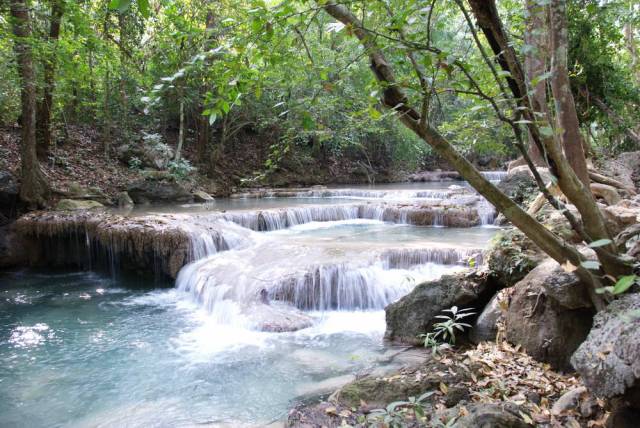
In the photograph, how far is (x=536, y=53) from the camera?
82.7 inches

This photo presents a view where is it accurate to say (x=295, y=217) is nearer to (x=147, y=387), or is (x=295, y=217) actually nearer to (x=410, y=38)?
(x=147, y=387)

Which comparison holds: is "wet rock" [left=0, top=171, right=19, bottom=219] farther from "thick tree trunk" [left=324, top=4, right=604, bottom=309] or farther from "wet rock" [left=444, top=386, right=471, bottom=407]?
"wet rock" [left=444, top=386, right=471, bottom=407]

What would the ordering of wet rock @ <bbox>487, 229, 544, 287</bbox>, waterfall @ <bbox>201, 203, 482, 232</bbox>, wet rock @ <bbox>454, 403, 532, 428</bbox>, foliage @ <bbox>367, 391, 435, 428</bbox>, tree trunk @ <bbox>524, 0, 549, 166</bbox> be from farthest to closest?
waterfall @ <bbox>201, 203, 482, 232</bbox>, wet rock @ <bbox>487, 229, 544, 287</bbox>, foliage @ <bbox>367, 391, 435, 428</bbox>, wet rock @ <bbox>454, 403, 532, 428</bbox>, tree trunk @ <bbox>524, 0, 549, 166</bbox>

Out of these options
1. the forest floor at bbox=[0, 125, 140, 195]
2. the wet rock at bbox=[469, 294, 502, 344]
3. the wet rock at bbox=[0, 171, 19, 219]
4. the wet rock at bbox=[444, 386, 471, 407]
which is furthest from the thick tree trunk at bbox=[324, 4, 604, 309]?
the forest floor at bbox=[0, 125, 140, 195]

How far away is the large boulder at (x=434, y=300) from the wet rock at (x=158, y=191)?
1091 centimetres

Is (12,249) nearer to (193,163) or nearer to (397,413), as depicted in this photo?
(193,163)

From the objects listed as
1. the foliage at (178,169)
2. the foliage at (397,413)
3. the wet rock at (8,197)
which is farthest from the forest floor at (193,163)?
the foliage at (397,413)

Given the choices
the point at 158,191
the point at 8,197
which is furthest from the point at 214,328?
the point at 158,191

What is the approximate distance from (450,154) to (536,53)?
2.12ft

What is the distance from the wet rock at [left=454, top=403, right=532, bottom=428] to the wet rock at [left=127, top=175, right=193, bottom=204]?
522 inches

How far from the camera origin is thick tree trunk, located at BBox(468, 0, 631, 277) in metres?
2.23

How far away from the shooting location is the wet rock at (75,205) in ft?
36.3

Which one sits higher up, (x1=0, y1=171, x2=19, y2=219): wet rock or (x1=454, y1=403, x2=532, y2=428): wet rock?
(x1=0, y1=171, x2=19, y2=219): wet rock

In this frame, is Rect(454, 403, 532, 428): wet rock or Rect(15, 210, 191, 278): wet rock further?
Rect(15, 210, 191, 278): wet rock
